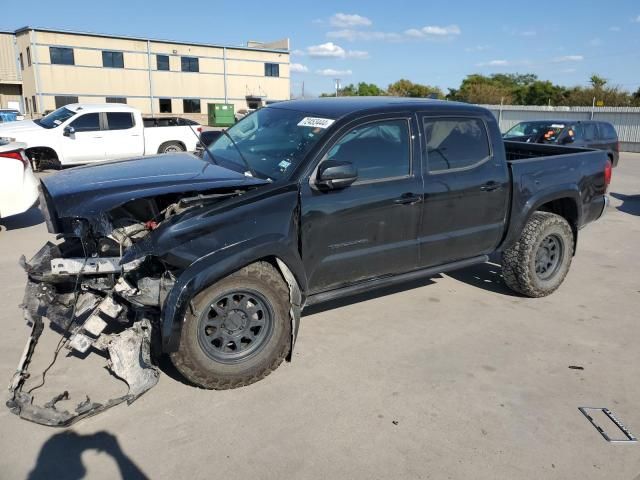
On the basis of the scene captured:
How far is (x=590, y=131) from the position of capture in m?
14.4

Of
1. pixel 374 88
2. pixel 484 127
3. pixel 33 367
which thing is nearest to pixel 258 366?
pixel 33 367

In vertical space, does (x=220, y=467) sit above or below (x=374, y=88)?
below

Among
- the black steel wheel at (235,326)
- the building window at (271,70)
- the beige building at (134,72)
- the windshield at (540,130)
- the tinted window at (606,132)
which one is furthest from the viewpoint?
the building window at (271,70)

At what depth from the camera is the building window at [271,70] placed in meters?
53.8

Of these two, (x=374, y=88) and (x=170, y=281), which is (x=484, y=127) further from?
(x=374, y=88)

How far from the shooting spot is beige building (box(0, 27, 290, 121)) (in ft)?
139

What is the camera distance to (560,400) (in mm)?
3537

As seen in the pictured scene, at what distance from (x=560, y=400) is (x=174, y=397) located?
8.53ft

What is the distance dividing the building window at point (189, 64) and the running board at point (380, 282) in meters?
48.9

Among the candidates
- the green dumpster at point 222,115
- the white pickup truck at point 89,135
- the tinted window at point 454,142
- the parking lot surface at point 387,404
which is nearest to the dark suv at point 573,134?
the white pickup truck at point 89,135

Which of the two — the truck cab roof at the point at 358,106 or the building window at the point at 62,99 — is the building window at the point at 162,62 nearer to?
the building window at the point at 62,99

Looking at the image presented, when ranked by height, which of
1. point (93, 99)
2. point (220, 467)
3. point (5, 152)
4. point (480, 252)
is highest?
point (93, 99)

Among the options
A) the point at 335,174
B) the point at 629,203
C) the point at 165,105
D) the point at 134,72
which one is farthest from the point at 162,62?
the point at 335,174

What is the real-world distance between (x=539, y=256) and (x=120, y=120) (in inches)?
454
